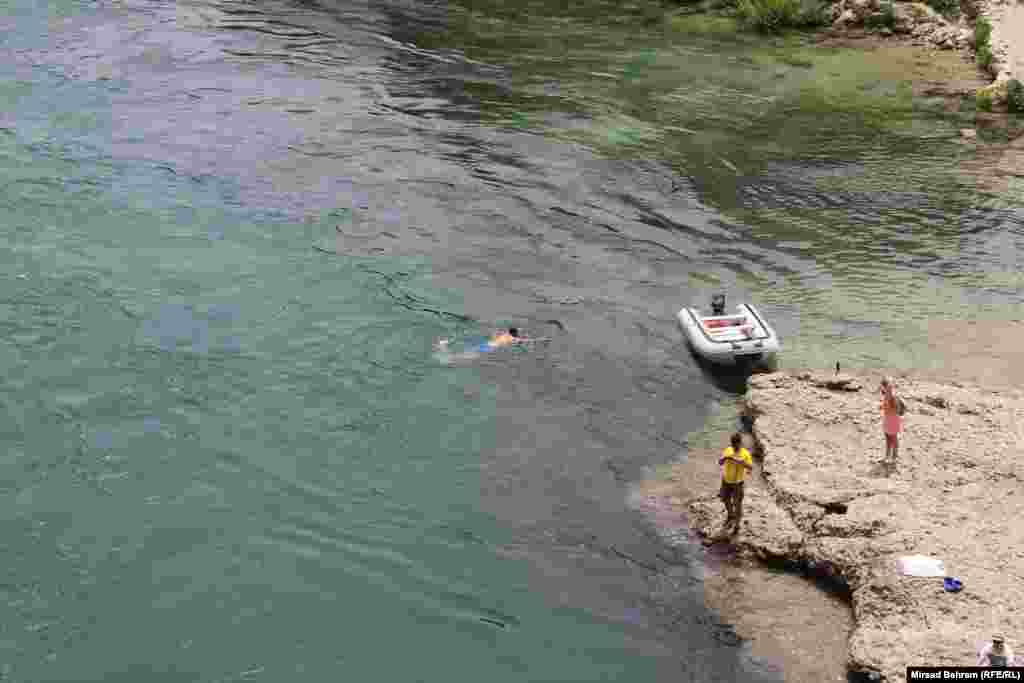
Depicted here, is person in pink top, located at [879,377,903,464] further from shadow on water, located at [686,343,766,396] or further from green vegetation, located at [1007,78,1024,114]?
green vegetation, located at [1007,78,1024,114]

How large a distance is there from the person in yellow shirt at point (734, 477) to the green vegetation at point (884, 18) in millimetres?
29772

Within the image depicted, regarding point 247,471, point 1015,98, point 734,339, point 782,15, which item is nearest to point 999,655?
point 734,339

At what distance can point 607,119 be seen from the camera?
33156 mm

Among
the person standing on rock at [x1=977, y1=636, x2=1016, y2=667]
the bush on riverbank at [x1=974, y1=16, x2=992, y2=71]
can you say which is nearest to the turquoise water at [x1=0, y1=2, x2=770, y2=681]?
the person standing on rock at [x1=977, y1=636, x2=1016, y2=667]

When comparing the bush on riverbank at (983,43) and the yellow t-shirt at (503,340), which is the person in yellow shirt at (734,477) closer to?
the yellow t-shirt at (503,340)

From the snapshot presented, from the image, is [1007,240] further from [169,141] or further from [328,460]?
[169,141]

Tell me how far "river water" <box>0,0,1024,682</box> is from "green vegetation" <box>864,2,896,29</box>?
20.1 ft

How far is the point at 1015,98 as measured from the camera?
33.7 metres

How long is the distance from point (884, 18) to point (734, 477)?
3017 cm

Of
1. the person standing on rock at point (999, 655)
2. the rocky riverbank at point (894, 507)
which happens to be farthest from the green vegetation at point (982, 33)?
the person standing on rock at point (999, 655)

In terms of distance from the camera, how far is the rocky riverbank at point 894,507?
13.9m

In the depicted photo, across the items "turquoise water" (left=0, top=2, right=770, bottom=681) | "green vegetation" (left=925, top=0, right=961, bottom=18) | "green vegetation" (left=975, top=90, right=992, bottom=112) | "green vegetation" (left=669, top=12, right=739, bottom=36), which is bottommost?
"turquoise water" (left=0, top=2, right=770, bottom=681)

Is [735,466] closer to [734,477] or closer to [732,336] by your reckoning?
[734,477]

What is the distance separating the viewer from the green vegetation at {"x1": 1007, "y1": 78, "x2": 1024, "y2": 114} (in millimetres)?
33750
